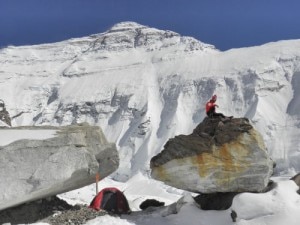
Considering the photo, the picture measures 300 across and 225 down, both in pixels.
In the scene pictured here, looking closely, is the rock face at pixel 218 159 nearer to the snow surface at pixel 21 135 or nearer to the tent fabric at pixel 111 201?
the tent fabric at pixel 111 201

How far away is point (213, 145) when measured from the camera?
17312mm

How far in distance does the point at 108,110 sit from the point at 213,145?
16007 centimetres

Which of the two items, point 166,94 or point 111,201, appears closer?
point 111,201

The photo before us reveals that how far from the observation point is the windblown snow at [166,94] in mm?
147750

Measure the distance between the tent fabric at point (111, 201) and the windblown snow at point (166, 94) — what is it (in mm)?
107413

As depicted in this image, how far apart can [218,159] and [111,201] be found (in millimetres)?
4009

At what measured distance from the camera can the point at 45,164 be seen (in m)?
16.9

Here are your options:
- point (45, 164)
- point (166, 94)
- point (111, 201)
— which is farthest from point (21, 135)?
point (166, 94)

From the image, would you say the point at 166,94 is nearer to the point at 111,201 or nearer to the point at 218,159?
the point at 111,201

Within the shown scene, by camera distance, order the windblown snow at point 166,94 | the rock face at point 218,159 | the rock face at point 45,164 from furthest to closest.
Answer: the windblown snow at point 166,94
the rock face at point 218,159
the rock face at point 45,164

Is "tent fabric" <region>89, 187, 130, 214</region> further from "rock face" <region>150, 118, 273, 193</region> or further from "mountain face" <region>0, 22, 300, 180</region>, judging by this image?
"mountain face" <region>0, 22, 300, 180</region>

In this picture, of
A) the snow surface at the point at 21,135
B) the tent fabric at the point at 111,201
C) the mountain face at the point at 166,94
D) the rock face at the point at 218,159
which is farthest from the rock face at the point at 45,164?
the mountain face at the point at 166,94

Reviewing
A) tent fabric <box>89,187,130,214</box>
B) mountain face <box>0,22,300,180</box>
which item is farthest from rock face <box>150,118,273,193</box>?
mountain face <box>0,22,300,180</box>

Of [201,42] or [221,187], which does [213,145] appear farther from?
[201,42]
